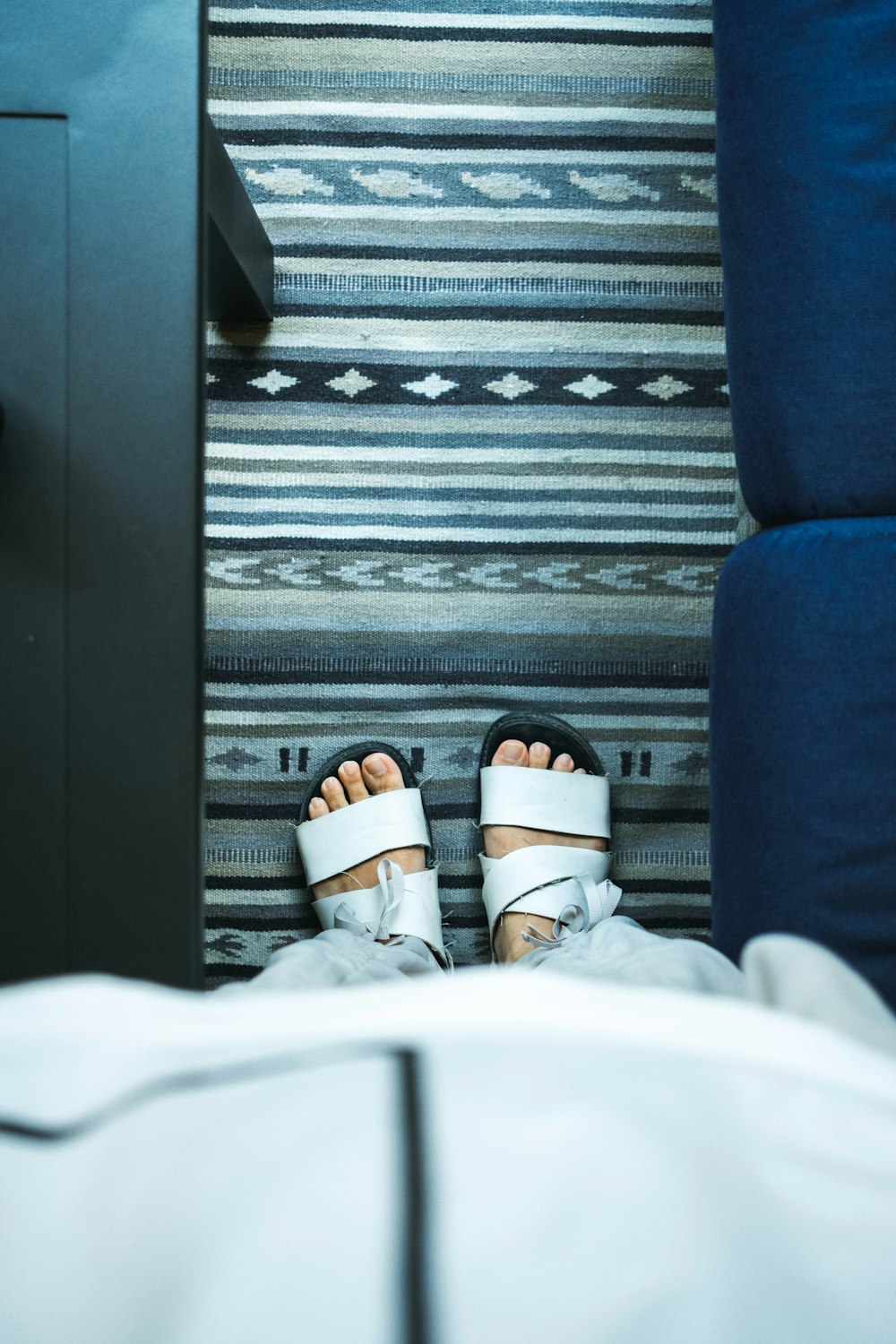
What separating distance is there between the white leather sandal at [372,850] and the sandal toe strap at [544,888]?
72mm

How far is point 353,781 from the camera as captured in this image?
103cm

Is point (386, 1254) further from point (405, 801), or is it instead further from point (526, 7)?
point (526, 7)

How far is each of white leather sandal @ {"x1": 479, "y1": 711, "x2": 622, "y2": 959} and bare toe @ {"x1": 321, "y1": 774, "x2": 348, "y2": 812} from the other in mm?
160

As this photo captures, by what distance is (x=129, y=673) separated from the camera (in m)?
0.52

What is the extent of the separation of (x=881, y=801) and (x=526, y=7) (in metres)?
0.96

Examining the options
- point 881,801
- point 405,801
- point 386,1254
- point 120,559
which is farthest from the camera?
point 405,801

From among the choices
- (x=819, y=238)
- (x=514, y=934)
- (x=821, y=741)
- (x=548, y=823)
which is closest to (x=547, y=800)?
(x=548, y=823)

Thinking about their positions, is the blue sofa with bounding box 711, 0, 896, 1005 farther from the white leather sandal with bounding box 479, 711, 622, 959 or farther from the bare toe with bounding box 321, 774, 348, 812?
the bare toe with bounding box 321, 774, 348, 812

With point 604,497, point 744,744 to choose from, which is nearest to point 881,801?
point 744,744

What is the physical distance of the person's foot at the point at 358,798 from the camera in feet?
3.37

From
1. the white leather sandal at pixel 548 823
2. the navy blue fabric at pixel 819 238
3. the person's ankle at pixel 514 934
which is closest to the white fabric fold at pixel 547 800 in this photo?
the white leather sandal at pixel 548 823

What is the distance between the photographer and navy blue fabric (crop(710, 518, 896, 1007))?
0.66 meters

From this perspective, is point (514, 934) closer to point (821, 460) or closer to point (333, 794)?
point (333, 794)

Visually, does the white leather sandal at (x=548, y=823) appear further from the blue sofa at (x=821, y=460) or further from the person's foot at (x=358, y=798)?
the blue sofa at (x=821, y=460)
